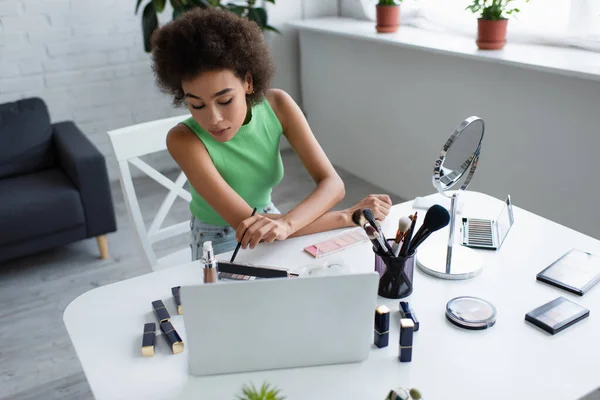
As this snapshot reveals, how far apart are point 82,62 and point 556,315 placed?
2805 millimetres

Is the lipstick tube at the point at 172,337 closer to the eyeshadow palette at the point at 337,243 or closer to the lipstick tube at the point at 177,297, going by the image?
the lipstick tube at the point at 177,297

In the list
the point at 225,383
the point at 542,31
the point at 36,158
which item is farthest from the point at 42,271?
the point at 542,31

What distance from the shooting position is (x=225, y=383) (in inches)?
33.7

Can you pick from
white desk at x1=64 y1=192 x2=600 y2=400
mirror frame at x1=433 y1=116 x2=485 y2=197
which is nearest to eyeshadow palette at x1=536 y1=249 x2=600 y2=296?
white desk at x1=64 y1=192 x2=600 y2=400

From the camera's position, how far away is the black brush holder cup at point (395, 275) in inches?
40.0

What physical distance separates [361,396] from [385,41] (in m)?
2.18

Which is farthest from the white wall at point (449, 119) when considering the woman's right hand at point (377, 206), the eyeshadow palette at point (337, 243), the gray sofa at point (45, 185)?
the gray sofa at point (45, 185)

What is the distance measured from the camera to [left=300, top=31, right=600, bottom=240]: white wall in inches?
83.0

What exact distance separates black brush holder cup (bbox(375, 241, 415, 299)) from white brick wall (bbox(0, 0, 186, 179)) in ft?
8.40

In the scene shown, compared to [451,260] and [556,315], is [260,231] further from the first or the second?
[556,315]

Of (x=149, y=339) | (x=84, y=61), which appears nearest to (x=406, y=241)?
(x=149, y=339)

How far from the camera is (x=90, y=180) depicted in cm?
245

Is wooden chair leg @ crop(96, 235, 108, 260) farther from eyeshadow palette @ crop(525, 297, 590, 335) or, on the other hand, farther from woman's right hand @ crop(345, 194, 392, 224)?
eyeshadow palette @ crop(525, 297, 590, 335)

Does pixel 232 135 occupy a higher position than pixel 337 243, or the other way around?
pixel 232 135
